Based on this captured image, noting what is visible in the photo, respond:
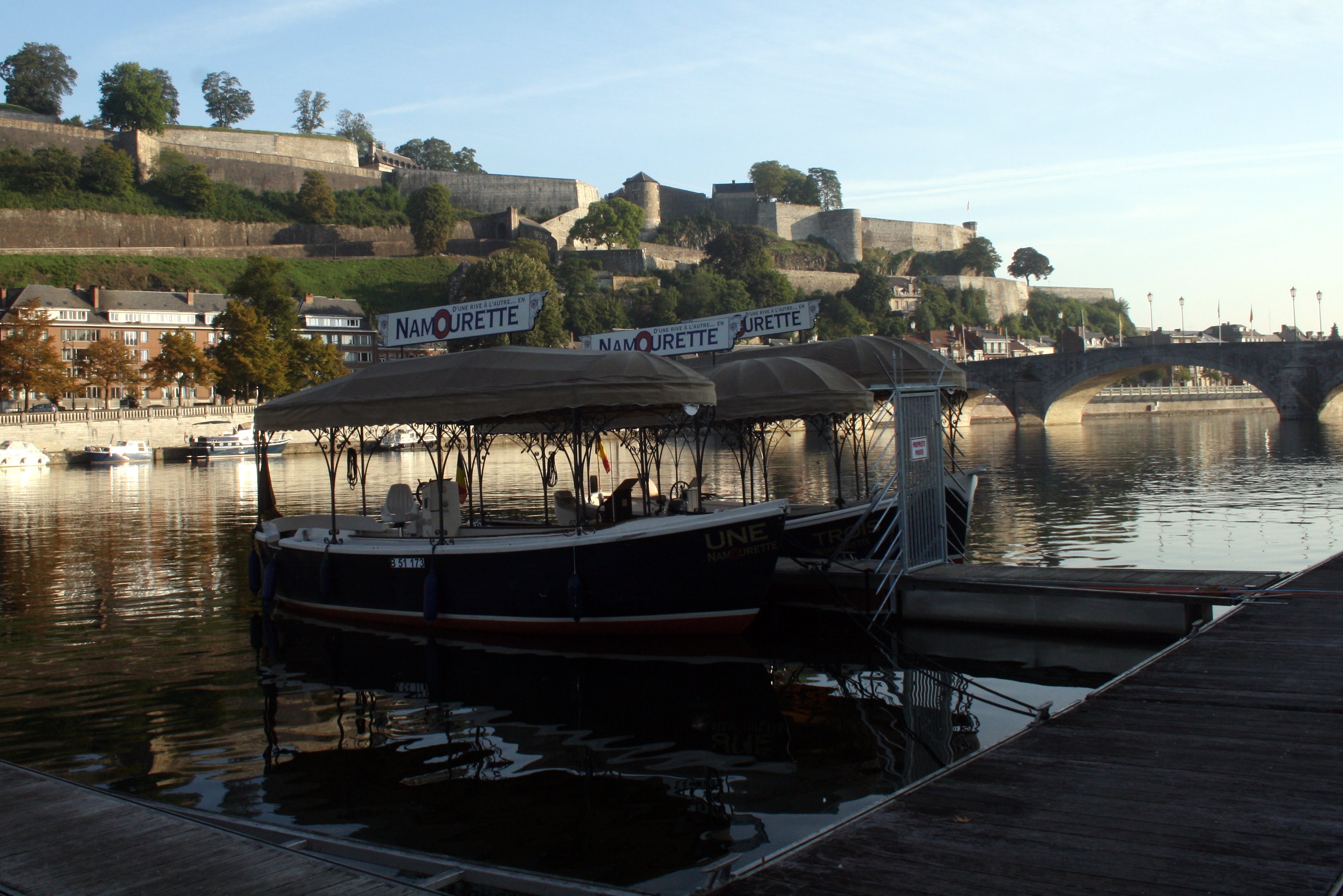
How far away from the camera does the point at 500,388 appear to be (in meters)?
12.4

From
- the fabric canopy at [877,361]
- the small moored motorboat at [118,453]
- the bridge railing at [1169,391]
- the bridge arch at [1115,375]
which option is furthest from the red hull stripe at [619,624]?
the bridge railing at [1169,391]

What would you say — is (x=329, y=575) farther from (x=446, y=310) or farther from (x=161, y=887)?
(x=161, y=887)

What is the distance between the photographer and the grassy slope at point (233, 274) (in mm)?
87625

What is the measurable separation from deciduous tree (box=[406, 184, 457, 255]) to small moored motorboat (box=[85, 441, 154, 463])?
50778mm

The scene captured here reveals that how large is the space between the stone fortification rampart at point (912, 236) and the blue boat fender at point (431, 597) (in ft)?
437

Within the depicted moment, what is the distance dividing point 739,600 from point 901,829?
7.27 m

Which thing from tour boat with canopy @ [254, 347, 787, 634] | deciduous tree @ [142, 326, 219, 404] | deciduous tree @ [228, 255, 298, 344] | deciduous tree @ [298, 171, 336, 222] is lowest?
tour boat with canopy @ [254, 347, 787, 634]

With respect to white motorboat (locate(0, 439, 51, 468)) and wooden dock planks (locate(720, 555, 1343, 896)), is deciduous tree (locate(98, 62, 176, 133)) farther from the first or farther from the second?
wooden dock planks (locate(720, 555, 1343, 896))

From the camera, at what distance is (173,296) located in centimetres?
8744

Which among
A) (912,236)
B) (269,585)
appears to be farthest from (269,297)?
(912,236)

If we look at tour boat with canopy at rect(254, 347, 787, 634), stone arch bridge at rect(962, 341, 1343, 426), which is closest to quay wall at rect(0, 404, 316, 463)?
stone arch bridge at rect(962, 341, 1343, 426)

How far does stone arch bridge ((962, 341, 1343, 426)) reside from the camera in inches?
2736

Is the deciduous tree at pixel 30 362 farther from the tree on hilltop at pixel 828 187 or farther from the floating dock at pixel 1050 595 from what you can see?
the tree on hilltop at pixel 828 187

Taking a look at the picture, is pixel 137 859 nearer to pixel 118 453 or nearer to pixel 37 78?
pixel 118 453
